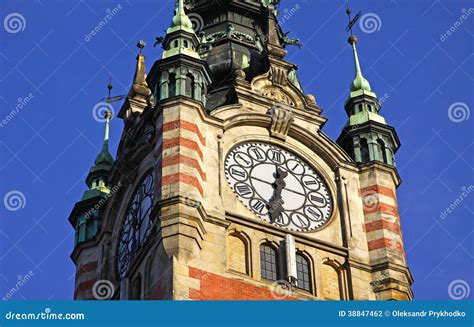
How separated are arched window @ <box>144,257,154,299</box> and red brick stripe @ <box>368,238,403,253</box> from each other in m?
5.87

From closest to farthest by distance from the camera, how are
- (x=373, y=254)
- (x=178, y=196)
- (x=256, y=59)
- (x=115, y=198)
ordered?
(x=178, y=196) → (x=373, y=254) → (x=115, y=198) → (x=256, y=59)

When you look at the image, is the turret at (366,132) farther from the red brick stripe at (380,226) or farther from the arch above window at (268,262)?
the arch above window at (268,262)

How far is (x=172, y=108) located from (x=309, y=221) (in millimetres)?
4499

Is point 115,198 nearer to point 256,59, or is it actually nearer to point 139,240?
point 139,240

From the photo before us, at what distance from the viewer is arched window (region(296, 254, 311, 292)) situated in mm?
32719

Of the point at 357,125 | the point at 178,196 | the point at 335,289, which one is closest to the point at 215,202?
the point at 178,196

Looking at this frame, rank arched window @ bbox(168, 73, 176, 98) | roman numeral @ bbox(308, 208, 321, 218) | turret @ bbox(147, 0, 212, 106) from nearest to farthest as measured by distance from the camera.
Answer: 1. roman numeral @ bbox(308, 208, 321, 218)
2. arched window @ bbox(168, 73, 176, 98)
3. turret @ bbox(147, 0, 212, 106)

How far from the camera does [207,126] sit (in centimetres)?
3450

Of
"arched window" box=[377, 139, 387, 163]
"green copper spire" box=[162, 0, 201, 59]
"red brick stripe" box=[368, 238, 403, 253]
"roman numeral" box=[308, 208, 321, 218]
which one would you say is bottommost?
"red brick stripe" box=[368, 238, 403, 253]

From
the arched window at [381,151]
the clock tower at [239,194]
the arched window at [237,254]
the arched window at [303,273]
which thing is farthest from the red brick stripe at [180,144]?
the arched window at [381,151]

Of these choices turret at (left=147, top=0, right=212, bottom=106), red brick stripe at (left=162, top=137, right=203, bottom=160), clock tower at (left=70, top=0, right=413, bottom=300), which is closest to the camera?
clock tower at (left=70, top=0, right=413, bottom=300)

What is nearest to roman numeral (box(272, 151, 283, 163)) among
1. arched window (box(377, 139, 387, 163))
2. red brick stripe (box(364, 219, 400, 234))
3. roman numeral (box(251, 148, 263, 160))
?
roman numeral (box(251, 148, 263, 160))

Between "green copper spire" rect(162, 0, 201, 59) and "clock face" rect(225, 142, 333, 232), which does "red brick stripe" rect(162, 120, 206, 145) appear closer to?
"clock face" rect(225, 142, 333, 232)

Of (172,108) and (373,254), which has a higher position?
(172,108)
